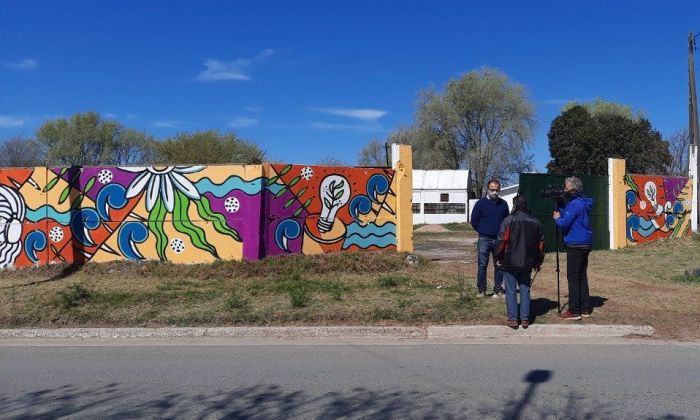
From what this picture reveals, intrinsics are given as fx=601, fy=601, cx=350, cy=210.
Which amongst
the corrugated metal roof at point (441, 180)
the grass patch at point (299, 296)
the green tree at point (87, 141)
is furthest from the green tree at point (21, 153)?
the grass patch at point (299, 296)

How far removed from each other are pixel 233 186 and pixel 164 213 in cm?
158

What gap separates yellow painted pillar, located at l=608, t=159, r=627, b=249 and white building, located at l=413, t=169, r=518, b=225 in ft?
78.1

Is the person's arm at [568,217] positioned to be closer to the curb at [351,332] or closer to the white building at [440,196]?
the curb at [351,332]

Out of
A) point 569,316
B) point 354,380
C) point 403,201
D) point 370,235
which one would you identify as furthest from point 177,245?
point 569,316

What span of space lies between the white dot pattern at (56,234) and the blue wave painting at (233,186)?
3.04 metres

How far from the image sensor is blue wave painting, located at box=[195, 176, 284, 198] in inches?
480

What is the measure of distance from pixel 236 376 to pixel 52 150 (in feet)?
127

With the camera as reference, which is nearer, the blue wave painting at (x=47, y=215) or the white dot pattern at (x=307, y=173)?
the blue wave painting at (x=47, y=215)

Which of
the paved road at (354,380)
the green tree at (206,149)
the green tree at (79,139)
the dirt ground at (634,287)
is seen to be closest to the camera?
the paved road at (354,380)

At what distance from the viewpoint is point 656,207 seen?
17.8 m

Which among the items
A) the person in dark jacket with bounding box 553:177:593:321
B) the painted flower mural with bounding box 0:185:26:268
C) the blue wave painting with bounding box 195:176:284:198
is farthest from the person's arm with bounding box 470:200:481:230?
the painted flower mural with bounding box 0:185:26:268

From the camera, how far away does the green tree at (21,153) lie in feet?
133

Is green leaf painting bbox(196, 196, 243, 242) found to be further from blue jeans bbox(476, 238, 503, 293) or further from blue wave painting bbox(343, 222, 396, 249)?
blue jeans bbox(476, 238, 503, 293)

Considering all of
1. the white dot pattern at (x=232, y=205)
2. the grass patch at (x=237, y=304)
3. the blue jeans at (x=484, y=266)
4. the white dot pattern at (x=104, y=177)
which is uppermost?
the white dot pattern at (x=104, y=177)
